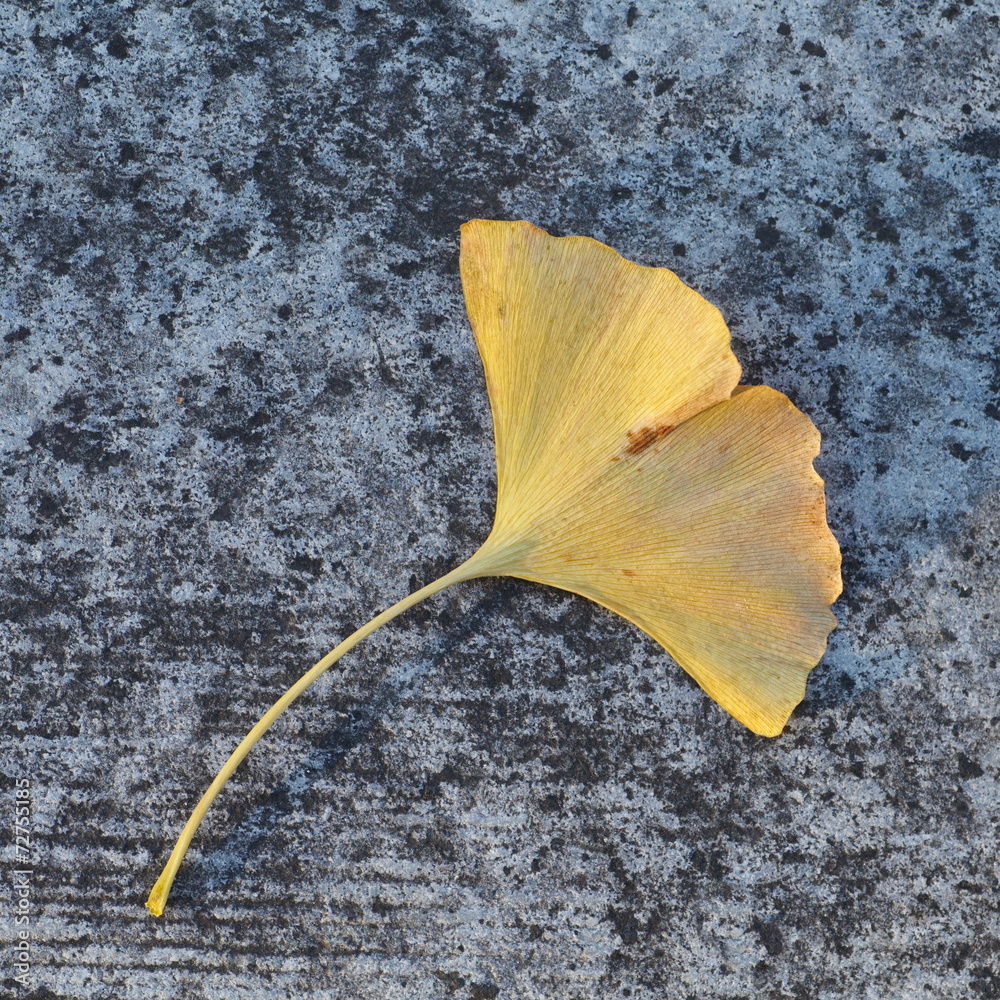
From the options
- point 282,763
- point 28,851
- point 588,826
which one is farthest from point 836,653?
point 28,851

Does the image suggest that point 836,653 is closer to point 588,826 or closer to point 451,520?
point 588,826
